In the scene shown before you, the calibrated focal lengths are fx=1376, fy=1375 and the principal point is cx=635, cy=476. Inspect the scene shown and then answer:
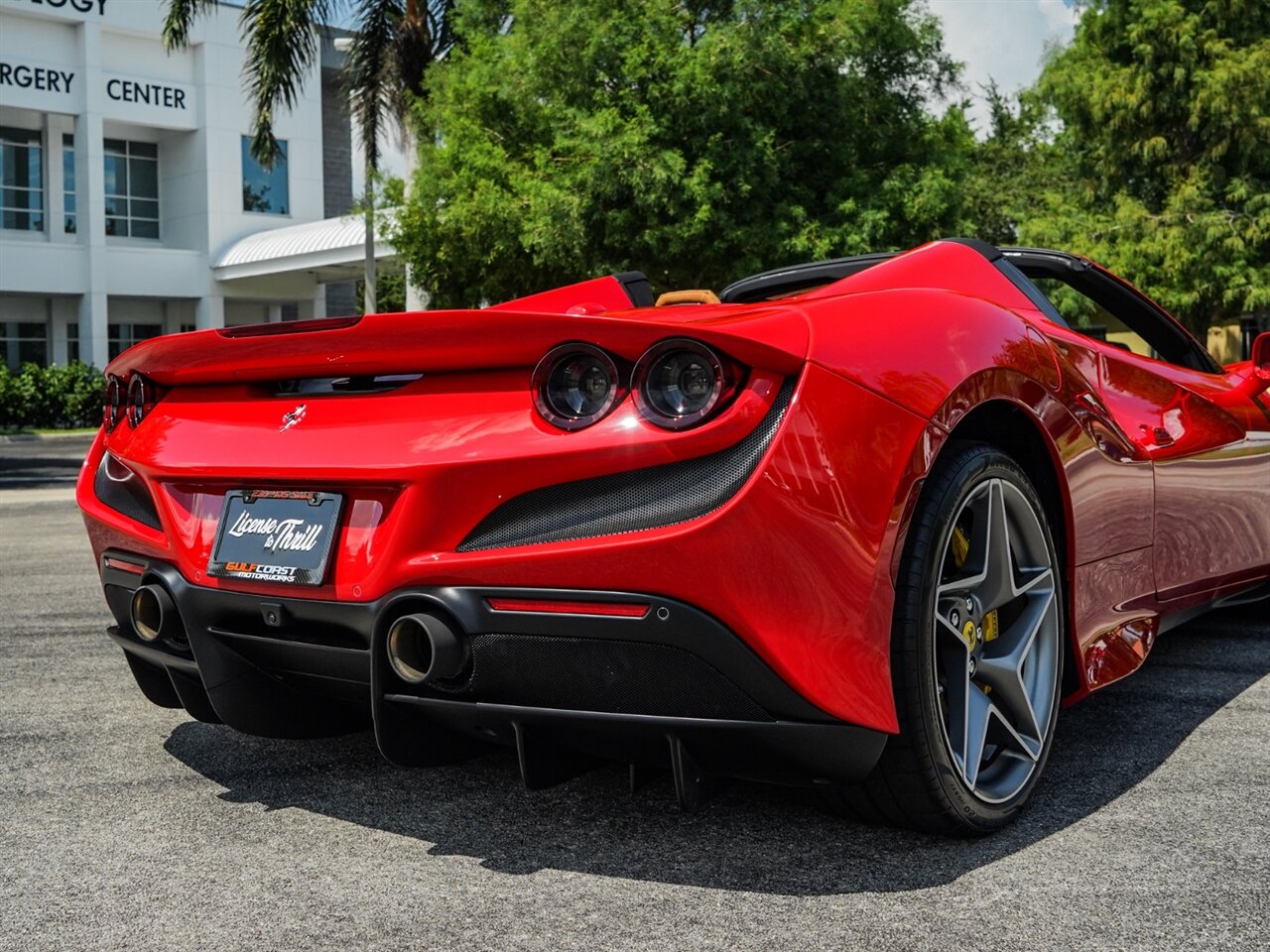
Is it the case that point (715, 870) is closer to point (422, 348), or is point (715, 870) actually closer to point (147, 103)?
point (422, 348)

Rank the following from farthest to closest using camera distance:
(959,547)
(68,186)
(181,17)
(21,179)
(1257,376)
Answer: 1. (68,186)
2. (21,179)
3. (181,17)
4. (1257,376)
5. (959,547)

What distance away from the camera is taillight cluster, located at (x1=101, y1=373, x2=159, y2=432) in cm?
323

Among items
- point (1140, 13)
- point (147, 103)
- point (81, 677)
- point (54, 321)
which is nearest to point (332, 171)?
point (147, 103)

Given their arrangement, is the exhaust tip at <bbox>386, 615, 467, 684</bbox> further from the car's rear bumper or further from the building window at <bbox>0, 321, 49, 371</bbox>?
the building window at <bbox>0, 321, 49, 371</bbox>

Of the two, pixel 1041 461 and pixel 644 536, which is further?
pixel 1041 461

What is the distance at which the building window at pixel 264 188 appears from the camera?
40.8 meters

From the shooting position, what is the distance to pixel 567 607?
241 centimetres

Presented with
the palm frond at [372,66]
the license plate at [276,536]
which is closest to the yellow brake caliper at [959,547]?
the license plate at [276,536]

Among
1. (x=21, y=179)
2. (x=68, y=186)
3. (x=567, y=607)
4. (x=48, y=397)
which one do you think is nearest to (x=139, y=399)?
(x=567, y=607)

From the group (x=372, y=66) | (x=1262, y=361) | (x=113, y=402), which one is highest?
(x=372, y=66)

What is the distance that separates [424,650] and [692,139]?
14253mm

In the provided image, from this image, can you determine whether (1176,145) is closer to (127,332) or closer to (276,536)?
(276,536)

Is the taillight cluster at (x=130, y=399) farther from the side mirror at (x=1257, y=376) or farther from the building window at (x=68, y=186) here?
the building window at (x=68, y=186)

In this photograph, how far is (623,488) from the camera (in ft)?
7.94
